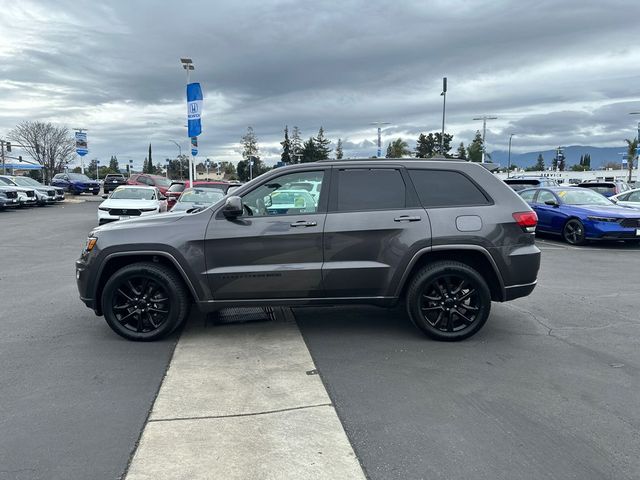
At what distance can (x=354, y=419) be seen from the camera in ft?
11.2

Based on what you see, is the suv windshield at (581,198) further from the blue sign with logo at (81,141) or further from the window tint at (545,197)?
the blue sign with logo at (81,141)

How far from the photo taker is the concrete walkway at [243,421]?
2.87m

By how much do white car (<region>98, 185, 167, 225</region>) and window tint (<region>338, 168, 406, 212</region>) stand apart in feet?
32.7

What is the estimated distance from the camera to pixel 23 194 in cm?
2475

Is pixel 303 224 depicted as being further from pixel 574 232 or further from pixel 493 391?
pixel 574 232

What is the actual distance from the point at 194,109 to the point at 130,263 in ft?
56.5

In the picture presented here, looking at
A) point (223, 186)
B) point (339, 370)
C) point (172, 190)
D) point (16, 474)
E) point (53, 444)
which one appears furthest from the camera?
point (172, 190)

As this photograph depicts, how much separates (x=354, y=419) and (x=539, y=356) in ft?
7.40

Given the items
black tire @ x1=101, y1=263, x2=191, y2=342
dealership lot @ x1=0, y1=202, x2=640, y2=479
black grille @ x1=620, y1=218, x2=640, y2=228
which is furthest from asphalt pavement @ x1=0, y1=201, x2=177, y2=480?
black grille @ x1=620, y1=218, x2=640, y2=228

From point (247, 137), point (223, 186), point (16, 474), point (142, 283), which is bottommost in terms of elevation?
point (16, 474)

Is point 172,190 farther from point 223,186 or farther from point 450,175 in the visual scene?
point 450,175

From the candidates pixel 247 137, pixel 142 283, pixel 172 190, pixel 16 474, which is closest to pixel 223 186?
pixel 172 190

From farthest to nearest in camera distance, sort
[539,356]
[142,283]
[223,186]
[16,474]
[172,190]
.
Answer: [172,190], [223,186], [142,283], [539,356], [16,474]

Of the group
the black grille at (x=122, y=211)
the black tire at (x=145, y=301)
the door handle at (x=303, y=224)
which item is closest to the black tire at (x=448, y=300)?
the door handle at (x=303, y=224)
